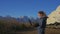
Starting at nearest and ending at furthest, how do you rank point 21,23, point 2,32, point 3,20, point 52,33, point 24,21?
point 2,32, point 52,33, point 3,20, point 21,23, point 24,21

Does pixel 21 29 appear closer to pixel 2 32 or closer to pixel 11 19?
pixel 11 19

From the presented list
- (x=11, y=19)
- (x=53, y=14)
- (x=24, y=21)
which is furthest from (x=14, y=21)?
(x=53, y=14)

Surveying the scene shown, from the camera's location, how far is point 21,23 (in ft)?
66.3

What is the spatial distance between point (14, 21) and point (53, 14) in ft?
13.2

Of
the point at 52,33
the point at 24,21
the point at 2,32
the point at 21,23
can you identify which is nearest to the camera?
the point at 2,32

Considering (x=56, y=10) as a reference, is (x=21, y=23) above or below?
below

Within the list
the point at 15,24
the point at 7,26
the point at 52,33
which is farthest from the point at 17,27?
the point at 52,33

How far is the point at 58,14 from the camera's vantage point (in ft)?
69.2

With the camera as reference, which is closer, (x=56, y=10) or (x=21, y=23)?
(x=21, y=23)

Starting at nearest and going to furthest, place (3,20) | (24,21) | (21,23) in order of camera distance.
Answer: (3,20), (21,23), (24,21)

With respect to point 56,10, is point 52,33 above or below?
below

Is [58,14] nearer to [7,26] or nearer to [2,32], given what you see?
[7,26]

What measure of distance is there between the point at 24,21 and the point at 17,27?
91.1 inches

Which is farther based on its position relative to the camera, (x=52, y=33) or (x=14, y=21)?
(x=14, y=21)
